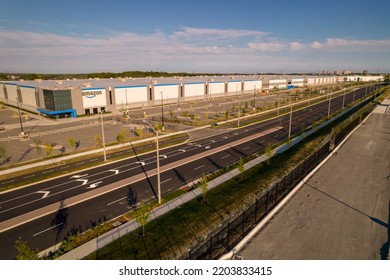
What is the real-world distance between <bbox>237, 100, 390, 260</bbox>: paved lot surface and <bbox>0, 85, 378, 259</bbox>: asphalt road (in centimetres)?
1364

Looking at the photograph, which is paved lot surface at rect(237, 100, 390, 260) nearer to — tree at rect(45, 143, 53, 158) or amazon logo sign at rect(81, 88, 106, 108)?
tree at rect(45, 143, 53, 158)

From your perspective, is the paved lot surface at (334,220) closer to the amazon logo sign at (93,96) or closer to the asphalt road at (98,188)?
the asphalt road at (98,188)

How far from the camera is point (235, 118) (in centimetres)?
8144

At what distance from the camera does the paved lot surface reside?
19.2m

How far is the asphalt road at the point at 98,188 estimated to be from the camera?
76.4 feet

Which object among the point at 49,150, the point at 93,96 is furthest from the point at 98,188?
the point at 93,96

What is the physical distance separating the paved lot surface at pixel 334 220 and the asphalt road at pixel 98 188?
1364cm

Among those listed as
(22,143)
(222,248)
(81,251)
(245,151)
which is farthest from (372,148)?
(22,143)

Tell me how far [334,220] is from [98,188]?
26351 mm

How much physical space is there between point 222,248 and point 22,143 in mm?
51902

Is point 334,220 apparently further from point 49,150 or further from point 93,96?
point 93,96

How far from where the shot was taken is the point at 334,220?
23531 mm

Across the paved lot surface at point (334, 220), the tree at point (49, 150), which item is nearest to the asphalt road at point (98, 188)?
the tree at point (49, 150)

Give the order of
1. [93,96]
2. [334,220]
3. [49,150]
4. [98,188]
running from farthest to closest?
[93,96]
[49,150]
[98,188]
[334,220]
